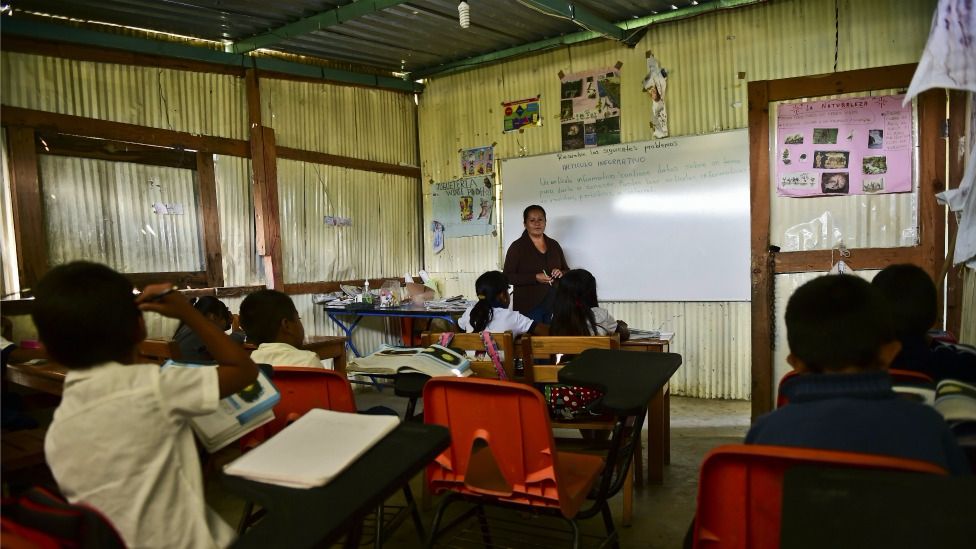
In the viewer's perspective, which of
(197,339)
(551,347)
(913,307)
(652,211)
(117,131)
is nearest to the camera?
(913,307)

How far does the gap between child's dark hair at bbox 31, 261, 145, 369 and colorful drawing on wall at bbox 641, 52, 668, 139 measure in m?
4.27

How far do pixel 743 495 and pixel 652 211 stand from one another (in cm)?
396

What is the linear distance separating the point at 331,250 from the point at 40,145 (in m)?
2.31

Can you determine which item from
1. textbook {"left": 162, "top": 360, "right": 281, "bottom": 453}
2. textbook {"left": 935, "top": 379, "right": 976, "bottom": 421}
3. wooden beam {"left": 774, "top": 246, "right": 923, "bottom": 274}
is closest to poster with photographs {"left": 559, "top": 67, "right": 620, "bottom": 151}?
wooden beam {"left": 774, "top": 246, "right": 923, "bottom": 274}

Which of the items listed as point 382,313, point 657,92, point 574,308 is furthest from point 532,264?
point 574,308

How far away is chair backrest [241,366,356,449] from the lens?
1.70 metres

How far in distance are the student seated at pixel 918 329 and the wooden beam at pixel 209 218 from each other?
14.4 ft

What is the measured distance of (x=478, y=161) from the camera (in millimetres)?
5590

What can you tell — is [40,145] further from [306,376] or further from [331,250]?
[306,376]

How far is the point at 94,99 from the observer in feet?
12.7

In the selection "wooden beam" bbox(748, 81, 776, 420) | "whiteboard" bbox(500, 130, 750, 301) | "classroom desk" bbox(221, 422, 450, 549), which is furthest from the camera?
"whiteboard" bbox(500, 130, 750, 301)

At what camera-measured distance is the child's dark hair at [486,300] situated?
2.93 metres

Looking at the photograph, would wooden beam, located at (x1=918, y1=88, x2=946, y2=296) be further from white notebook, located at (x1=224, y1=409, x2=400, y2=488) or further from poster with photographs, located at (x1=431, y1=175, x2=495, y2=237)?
white notebook, located at (x1=224, y1=409, x2=400, y2=488)

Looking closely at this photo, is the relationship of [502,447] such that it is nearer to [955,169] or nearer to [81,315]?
[81,315]
